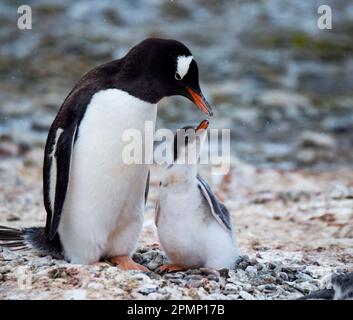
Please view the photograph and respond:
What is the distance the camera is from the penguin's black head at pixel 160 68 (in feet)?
11.7

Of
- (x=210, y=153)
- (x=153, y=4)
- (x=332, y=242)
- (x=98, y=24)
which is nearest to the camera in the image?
(x=332, y=242)

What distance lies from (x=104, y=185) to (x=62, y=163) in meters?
0.21

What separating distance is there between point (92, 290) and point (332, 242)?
183cm

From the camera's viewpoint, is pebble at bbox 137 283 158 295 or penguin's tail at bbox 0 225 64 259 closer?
pebble at bbox 137 283 158 295

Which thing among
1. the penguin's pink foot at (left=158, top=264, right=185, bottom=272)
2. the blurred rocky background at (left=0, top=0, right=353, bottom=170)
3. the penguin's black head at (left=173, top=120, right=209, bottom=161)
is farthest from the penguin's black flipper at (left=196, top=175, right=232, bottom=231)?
the blurred rocky background at (left=0, top=0, right=353, bottom=170)

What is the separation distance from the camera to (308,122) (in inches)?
389

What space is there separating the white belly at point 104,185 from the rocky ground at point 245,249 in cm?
14

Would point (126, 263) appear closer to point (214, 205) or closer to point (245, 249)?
point (214, 205)

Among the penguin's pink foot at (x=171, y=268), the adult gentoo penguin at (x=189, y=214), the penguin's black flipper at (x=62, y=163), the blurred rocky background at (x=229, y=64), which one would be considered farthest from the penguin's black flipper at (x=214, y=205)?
the blurred rocky background at (x=229, y=64)

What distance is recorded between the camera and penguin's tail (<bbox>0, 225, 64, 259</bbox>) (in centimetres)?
389

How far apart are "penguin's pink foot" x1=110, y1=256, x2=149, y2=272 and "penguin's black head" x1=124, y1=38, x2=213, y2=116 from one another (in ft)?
2.46

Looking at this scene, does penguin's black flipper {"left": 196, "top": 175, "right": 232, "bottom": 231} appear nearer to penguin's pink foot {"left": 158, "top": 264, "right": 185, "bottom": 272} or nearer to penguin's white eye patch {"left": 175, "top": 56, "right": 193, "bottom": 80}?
penguin's pink foot {"left": 158, "top": 264, "right": 185, "bottom": 272}

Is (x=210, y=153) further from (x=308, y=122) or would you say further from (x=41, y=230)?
(x=41, y=230)
